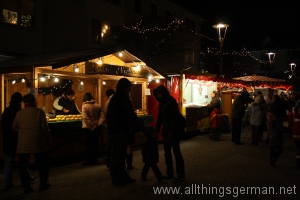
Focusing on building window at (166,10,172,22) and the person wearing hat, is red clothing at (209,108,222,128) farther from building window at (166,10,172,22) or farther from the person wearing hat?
building window at (166,10,172,22)

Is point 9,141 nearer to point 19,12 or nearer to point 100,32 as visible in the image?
point 19,12

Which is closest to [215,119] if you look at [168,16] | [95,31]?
[95,31]

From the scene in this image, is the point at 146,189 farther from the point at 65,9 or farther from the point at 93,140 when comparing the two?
the point at 65,9

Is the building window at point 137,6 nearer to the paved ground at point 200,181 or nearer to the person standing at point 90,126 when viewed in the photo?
the paved ground at point 200,181

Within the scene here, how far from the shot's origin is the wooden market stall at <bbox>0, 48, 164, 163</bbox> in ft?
30.7

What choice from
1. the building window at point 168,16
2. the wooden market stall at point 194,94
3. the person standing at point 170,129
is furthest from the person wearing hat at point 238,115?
the building window at point 168,16

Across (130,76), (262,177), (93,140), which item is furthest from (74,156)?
(262,177)

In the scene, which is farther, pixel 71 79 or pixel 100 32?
pixel 100 32

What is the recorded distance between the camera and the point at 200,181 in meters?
7.44

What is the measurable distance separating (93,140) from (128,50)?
3.45 meters

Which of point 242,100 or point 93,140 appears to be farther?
point 242,100

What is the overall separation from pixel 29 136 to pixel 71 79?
6903mm

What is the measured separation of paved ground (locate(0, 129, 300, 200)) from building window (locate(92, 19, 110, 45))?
47.6 feet

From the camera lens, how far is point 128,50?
11.4 meters
